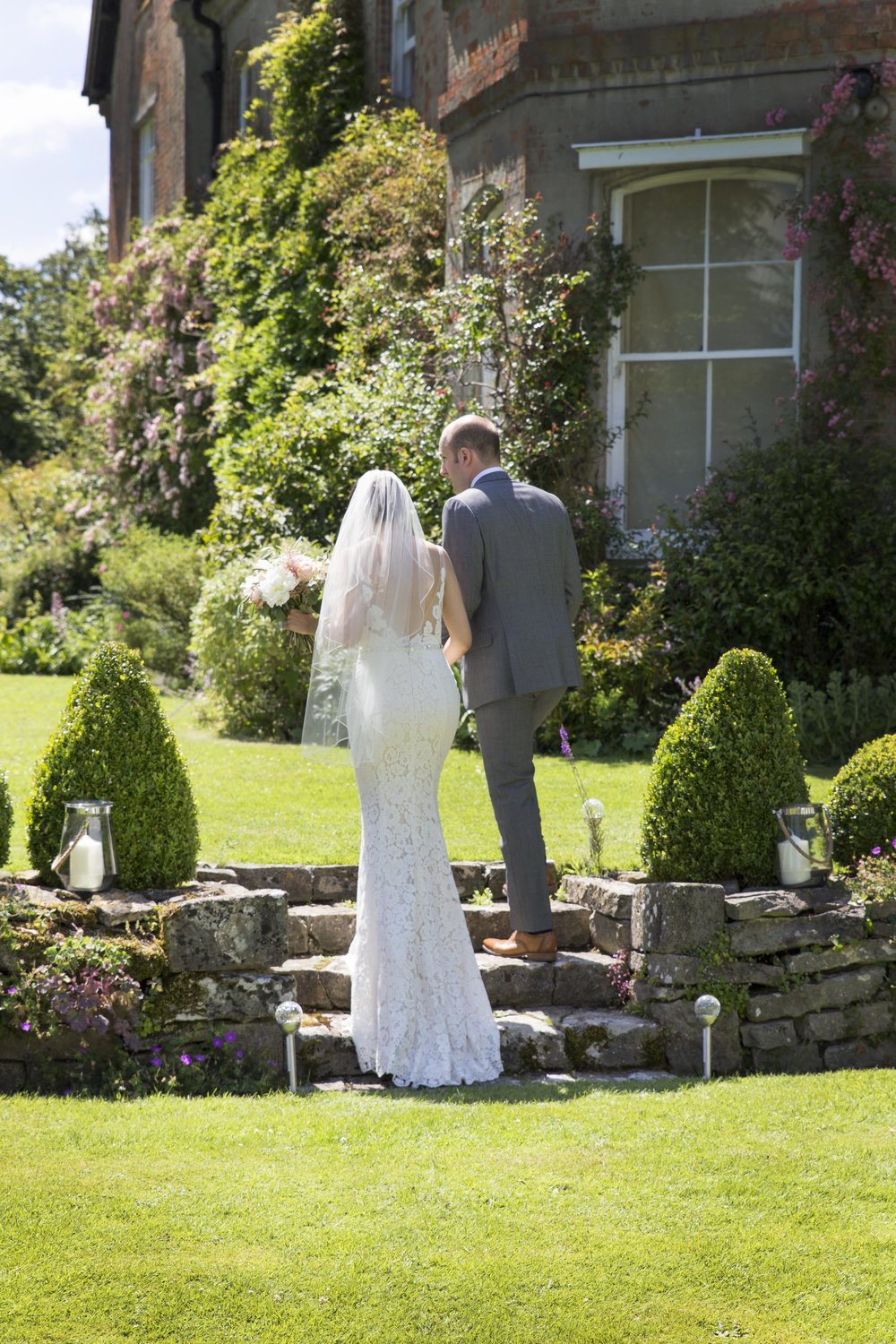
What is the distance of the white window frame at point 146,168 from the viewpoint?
2184 centimetres

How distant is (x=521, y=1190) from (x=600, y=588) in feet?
22.1

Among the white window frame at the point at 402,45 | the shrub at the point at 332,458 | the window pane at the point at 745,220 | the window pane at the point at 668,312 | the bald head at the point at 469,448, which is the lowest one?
the bald head at the point at 469,448

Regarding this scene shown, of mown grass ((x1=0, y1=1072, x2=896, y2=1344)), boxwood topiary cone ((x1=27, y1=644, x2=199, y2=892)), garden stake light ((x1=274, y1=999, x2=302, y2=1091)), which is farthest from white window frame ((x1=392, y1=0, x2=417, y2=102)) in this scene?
mown grass ((x1=0, y1=1072, x2=896, y2=1344))

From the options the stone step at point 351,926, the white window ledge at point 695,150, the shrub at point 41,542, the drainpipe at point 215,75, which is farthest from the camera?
the drainpipe at point 215,75

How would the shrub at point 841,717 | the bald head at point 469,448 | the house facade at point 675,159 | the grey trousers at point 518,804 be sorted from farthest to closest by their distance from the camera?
the house facade at point 675,159
the shrub at point 841,717
the bald head at point 469,448
the grey trousers at point 518,804

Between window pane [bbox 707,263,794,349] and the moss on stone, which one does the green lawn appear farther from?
window pane [bbox 707,263,794,349]

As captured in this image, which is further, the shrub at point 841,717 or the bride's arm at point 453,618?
the shrub at point 841,717

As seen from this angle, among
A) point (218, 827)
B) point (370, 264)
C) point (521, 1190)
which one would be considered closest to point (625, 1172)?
point (521, 1190)

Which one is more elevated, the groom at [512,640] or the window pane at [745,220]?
the window pane at [745,220]

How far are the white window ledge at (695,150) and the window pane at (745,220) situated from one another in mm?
307

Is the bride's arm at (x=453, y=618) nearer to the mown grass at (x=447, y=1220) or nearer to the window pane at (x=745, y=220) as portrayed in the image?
the mown grass at (x=447, y=1220)

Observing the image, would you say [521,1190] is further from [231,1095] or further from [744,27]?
[744,27]

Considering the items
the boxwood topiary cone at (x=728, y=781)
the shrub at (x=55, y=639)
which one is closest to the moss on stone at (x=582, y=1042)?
the boxwood topiary cone at (x=728, y=781)

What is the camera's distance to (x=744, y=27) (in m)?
10.4
